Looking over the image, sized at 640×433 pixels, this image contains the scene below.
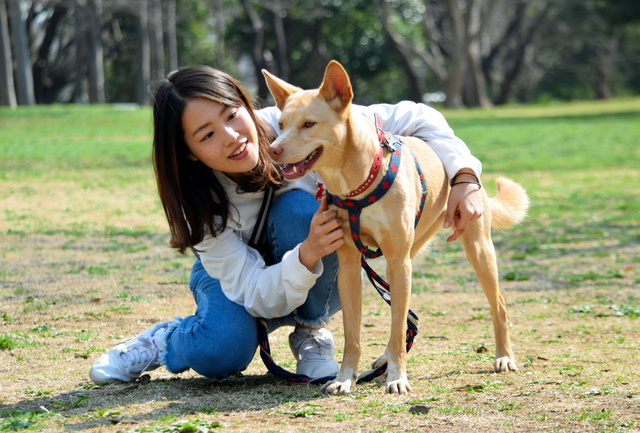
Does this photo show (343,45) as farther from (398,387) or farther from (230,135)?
(398,387)

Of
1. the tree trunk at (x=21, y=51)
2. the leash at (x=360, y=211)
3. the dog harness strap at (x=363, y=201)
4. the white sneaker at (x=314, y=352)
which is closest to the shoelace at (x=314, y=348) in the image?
the white sneaker at (x=314, y=352)

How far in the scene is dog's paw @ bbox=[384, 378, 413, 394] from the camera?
3.32m

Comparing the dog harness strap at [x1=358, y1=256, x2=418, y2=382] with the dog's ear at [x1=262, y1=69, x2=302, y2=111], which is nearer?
the dog's ear at [x1=262, y1=69, x2=302, y2=111]

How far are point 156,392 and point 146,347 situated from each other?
12.0 inches

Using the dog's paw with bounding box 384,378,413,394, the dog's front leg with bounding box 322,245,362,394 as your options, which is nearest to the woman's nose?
the dog's front leg with bounding box 322,245,362,394

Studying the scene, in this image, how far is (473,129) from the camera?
22.6m

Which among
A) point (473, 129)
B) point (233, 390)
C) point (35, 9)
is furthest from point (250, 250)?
point (35, 9)

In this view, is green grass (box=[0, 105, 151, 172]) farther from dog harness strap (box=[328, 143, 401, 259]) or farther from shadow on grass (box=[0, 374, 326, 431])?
dog harness strap (box=[328, 143, 401, 259])

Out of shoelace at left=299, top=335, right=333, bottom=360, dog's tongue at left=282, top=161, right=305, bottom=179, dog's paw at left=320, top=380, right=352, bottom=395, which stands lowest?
dog's paw at left=320, top=380, right=352, bottom=395

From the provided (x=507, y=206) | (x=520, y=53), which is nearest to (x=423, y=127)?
(x=507, y=206)

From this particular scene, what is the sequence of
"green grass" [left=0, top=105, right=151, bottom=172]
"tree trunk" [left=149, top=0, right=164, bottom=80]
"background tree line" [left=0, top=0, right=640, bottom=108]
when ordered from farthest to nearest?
1. "tree trunk" [left=149, top=0, right=164, bottom=80]
2. "background tree line" [left=0, top=0, right=640, bottom=108]
3. "green grass" [left=0, top=105, right=151, bottom=172]

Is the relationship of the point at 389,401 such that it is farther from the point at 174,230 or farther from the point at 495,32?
the point at 495,32

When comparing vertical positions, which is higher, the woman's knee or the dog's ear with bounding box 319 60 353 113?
the dog's ear with bounding box 319 60 353 113

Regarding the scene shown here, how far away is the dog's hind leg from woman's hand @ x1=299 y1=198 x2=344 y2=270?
0.78 metres
